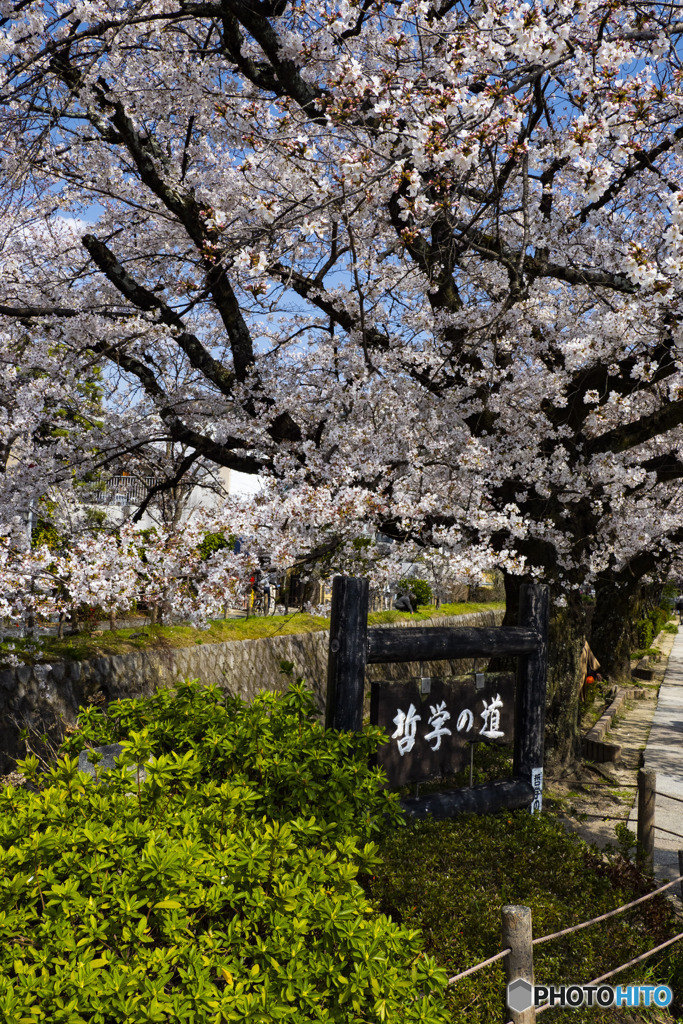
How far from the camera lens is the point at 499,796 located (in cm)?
538

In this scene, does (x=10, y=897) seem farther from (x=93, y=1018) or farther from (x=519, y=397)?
(x=519, y=397)

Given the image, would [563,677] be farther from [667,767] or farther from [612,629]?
[612,629]

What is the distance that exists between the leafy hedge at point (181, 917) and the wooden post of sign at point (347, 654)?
1062mm

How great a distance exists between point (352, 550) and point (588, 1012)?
4857 millimetres

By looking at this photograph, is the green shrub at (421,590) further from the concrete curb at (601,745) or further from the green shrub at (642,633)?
the concrete curb at (601,745)

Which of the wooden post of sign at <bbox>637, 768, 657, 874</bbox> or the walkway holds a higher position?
the wooden post of sign at <bbox>637, 768, 657, 874</bbox>

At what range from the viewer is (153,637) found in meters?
10.7

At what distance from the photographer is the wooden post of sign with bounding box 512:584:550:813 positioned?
5605mm

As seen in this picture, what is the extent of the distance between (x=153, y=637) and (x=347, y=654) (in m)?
6.98

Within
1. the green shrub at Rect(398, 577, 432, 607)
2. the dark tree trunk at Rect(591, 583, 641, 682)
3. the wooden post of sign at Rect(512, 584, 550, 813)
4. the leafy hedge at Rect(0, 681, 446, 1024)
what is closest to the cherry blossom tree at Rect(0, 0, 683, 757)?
the wooden post of sign at Rect(512, 584, 550, 813)

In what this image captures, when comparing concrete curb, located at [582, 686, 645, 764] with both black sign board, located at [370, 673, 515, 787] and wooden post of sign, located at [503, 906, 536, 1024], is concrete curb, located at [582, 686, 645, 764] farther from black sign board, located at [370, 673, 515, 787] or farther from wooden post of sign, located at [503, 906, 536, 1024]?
wooden post of sign, located at [503, 906, 536, 1024]

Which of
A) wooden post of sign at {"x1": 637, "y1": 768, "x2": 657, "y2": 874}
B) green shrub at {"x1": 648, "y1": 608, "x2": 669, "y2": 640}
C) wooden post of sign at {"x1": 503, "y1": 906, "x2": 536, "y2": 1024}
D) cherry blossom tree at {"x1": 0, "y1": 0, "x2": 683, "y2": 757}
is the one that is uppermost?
cherry blossom tree at {"x1": 0, "y1": 0, "x2": 683, "y2": 757}

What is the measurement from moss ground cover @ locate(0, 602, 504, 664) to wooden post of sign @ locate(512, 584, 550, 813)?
16.3 feet

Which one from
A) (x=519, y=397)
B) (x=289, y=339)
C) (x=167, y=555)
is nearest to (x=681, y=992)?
(x=167, y=555)
